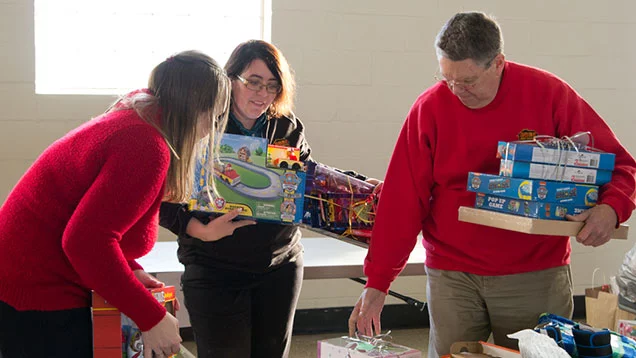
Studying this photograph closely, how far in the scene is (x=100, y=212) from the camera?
56.8 inches

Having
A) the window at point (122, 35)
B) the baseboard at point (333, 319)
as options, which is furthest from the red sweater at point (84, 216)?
the baseboard at point (333, 319)

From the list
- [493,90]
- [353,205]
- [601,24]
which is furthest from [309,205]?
[601,24]

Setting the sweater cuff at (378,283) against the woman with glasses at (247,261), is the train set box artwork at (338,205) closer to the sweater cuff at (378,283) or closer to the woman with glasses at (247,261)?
the woman with glasses at (247,261)

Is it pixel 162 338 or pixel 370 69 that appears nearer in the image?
pixel 162 338

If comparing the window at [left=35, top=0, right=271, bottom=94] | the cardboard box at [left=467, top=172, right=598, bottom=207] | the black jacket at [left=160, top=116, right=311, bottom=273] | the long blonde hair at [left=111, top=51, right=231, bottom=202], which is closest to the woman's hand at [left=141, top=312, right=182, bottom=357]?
the long blonde hair at [left=111, top=51, right=231, bottom=202]

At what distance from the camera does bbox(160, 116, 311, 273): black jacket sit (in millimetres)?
2154

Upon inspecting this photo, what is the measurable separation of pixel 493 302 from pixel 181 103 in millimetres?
961

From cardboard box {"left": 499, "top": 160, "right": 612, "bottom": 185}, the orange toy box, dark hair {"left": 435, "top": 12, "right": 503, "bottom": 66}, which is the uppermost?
dark hair {"left": 435, "top": 12, "right": 503, "bottom": 66}

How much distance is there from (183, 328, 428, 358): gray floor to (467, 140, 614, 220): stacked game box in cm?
228

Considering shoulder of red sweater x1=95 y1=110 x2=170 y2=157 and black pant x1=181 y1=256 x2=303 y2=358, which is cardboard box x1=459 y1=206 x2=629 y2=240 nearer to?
black pant x1=181 y1=256 x2=303 y2=358

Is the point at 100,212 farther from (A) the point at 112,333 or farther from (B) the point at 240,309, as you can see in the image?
(B) the point at 240,309

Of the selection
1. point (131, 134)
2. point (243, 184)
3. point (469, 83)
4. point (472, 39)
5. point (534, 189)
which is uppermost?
point (472, 39)

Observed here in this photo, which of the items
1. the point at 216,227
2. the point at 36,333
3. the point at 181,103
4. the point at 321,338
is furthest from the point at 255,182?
the point at 321,338

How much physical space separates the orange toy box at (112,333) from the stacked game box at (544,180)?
911mm
